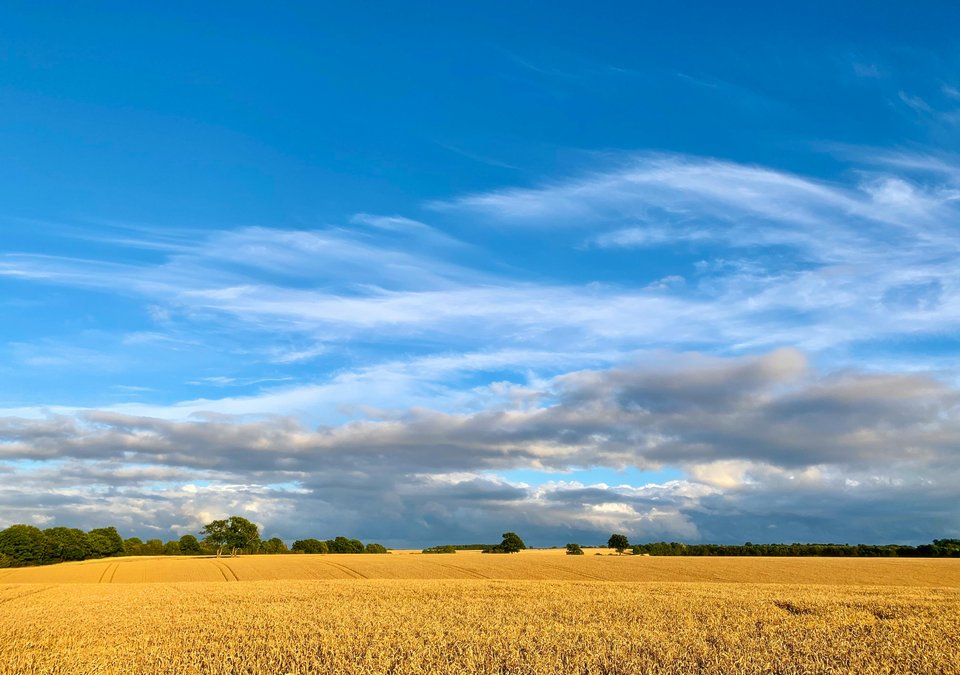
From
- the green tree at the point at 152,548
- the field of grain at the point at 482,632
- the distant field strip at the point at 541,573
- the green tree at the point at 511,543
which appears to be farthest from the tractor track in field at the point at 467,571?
the green tree at the point at 152,548

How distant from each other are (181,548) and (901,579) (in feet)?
516

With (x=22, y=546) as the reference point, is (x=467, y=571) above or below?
above

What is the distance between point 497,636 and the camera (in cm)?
1947

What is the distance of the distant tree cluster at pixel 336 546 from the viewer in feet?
526

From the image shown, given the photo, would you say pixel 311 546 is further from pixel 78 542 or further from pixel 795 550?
pixel 795 550

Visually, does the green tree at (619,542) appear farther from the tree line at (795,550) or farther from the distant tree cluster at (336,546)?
the distant tree cluster at (336,546)

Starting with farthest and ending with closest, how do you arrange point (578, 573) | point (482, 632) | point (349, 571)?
point (349, 571), point (578, 573), point (482, 632)

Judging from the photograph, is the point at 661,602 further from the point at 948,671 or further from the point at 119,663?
the point at 119,663

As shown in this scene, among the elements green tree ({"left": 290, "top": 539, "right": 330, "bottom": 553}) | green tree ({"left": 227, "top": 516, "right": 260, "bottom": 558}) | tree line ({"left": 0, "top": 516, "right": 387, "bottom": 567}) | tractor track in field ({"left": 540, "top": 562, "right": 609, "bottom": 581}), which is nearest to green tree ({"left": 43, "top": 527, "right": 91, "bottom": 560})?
tree line ({"left": 0, "top": 516, "right": 387, "bottom": 567})

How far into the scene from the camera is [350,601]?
31984 mm

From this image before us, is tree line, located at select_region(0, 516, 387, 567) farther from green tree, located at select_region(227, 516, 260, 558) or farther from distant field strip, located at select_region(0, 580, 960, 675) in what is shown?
distant field strip, located at select_region(0, 580, 960, 675)

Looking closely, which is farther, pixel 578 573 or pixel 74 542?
pixel 74 542

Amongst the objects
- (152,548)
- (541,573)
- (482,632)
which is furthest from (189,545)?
(482,632)

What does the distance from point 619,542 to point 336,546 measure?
6951 cm
